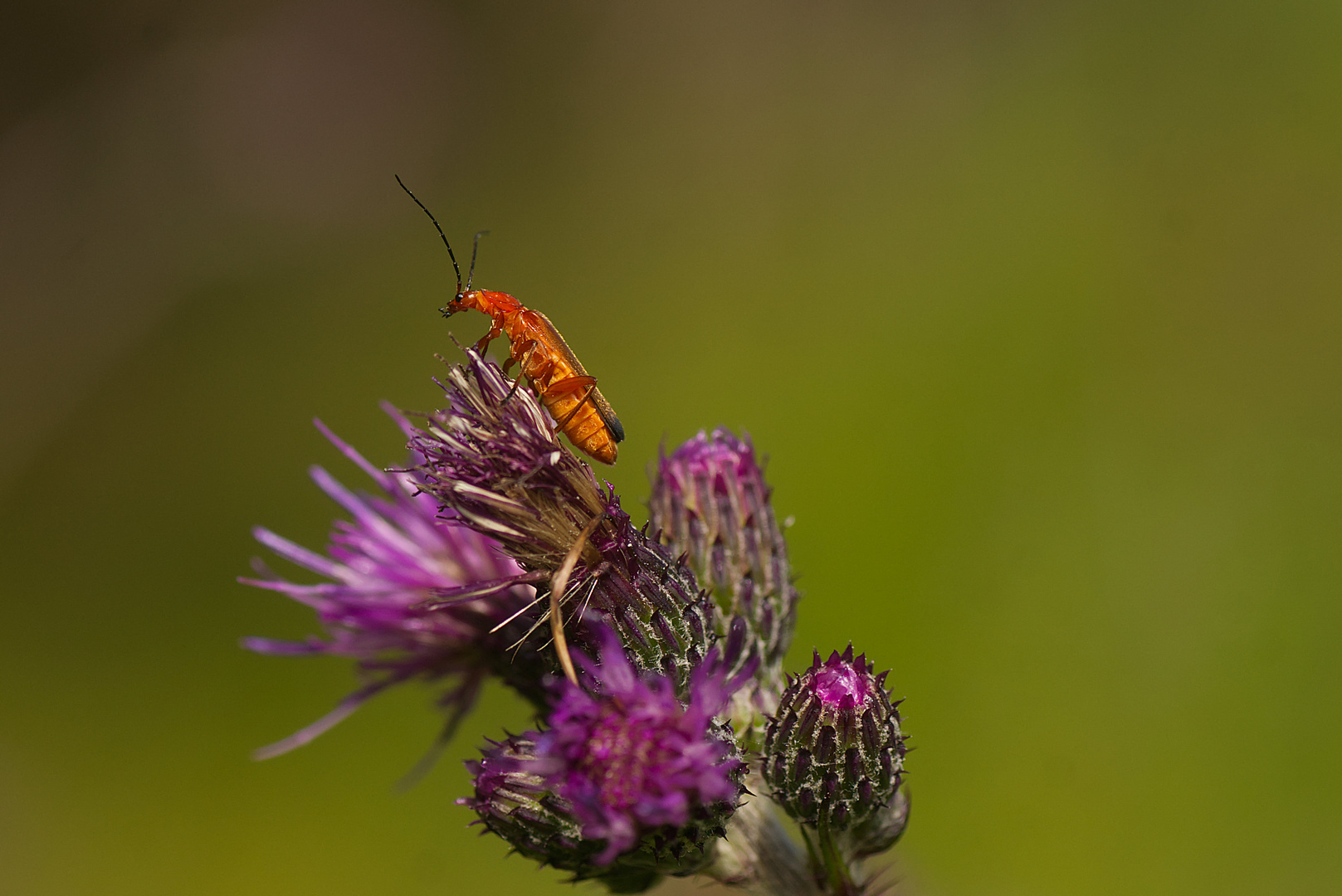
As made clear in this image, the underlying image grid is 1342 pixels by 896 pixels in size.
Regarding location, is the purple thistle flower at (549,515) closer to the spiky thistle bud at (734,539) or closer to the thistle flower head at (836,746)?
the thistle flower head at (836,746)

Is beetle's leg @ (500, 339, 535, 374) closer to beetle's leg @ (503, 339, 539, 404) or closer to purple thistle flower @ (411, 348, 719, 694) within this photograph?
beetle's leg @ (503, 339, 539, 404)

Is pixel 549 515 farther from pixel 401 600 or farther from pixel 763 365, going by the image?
pixel 763 365

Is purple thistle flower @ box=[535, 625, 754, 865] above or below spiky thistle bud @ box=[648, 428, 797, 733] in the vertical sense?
below

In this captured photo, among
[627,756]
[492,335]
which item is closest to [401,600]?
[492,335]

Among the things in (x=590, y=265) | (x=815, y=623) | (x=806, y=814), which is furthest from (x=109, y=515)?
(x=806, y=814)

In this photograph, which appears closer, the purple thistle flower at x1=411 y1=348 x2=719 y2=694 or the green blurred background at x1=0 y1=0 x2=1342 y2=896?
the purple thistle flower at x1=411 y1=348 x2=719 y2=694

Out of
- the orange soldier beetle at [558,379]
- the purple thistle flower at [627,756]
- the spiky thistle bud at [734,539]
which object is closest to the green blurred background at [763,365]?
the spiky thistle bud at [734,539]

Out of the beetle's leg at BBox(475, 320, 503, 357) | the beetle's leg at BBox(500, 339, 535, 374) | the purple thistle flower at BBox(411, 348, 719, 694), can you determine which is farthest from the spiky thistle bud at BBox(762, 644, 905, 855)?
the beetle's leg at BBox(475, 320, 503, 357)
